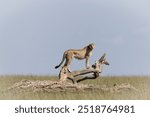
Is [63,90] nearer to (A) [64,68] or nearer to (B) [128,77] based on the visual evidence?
(A) [64,68]

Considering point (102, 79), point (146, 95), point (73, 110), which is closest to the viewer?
point (73, 110)

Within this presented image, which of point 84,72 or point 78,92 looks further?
point 84,72

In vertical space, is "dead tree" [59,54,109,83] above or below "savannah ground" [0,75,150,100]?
above

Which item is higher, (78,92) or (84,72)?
(84,72)

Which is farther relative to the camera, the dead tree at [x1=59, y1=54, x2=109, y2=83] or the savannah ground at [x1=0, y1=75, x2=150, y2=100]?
the dead tree at [x1=59, y1=54, x2=109, y2=83]

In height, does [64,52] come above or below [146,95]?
above

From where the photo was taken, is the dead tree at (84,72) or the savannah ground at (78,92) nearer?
the savannah ground at (78,92)

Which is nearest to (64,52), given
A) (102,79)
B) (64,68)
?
(64,68)

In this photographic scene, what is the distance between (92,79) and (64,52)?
910 millimetres

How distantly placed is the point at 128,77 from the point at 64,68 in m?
1.72

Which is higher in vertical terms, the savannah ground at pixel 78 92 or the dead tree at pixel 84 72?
the dead tree at pixel 84 72

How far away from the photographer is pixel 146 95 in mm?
13750

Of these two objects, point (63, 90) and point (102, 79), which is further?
point (102, 79)

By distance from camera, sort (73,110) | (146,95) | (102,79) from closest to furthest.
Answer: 1. (73,110)
2. (146,95)
3. (102,79)
